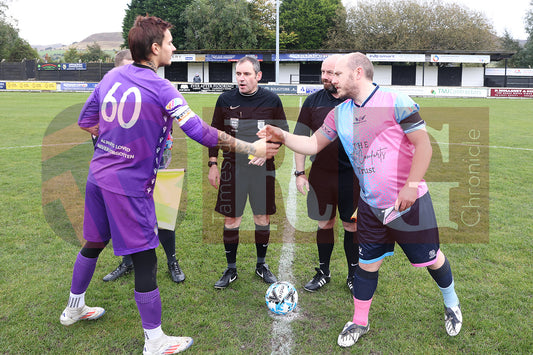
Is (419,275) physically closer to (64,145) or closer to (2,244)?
(2,244)

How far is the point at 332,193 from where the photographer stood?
14.0ft

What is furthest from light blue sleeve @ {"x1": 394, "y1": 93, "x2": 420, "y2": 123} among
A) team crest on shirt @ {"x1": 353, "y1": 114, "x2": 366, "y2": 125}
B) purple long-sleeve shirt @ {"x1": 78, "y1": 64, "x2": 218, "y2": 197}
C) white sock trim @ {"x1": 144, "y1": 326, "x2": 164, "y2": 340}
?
white sock trim @ {"x1": 144, "y1": 326, "x2": 164, "y2": 340}

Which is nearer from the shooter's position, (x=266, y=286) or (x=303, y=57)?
(x=266, y=286)

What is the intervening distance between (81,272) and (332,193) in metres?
2.55

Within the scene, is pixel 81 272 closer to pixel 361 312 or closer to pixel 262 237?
pixel 262 237

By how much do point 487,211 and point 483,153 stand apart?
18.9ft

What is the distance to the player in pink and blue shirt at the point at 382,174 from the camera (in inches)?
121

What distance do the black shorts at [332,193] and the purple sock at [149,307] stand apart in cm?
199

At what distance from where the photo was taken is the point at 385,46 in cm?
6800

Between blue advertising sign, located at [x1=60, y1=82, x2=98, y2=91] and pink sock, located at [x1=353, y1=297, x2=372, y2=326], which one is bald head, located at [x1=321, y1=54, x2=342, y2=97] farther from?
blue advertising sign, located at [x1=60, y1=82, x2=98, y2=91]

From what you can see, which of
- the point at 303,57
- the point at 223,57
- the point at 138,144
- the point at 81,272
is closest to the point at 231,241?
the point at 81,272

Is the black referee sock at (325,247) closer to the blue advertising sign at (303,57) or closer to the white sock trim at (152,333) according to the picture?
the white sock trim at (152,333)

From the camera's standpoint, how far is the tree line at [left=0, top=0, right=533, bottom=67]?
212ft

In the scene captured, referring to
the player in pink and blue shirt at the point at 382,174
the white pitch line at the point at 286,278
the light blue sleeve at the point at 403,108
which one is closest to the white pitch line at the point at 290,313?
the white pitch line at the point at 286,278
